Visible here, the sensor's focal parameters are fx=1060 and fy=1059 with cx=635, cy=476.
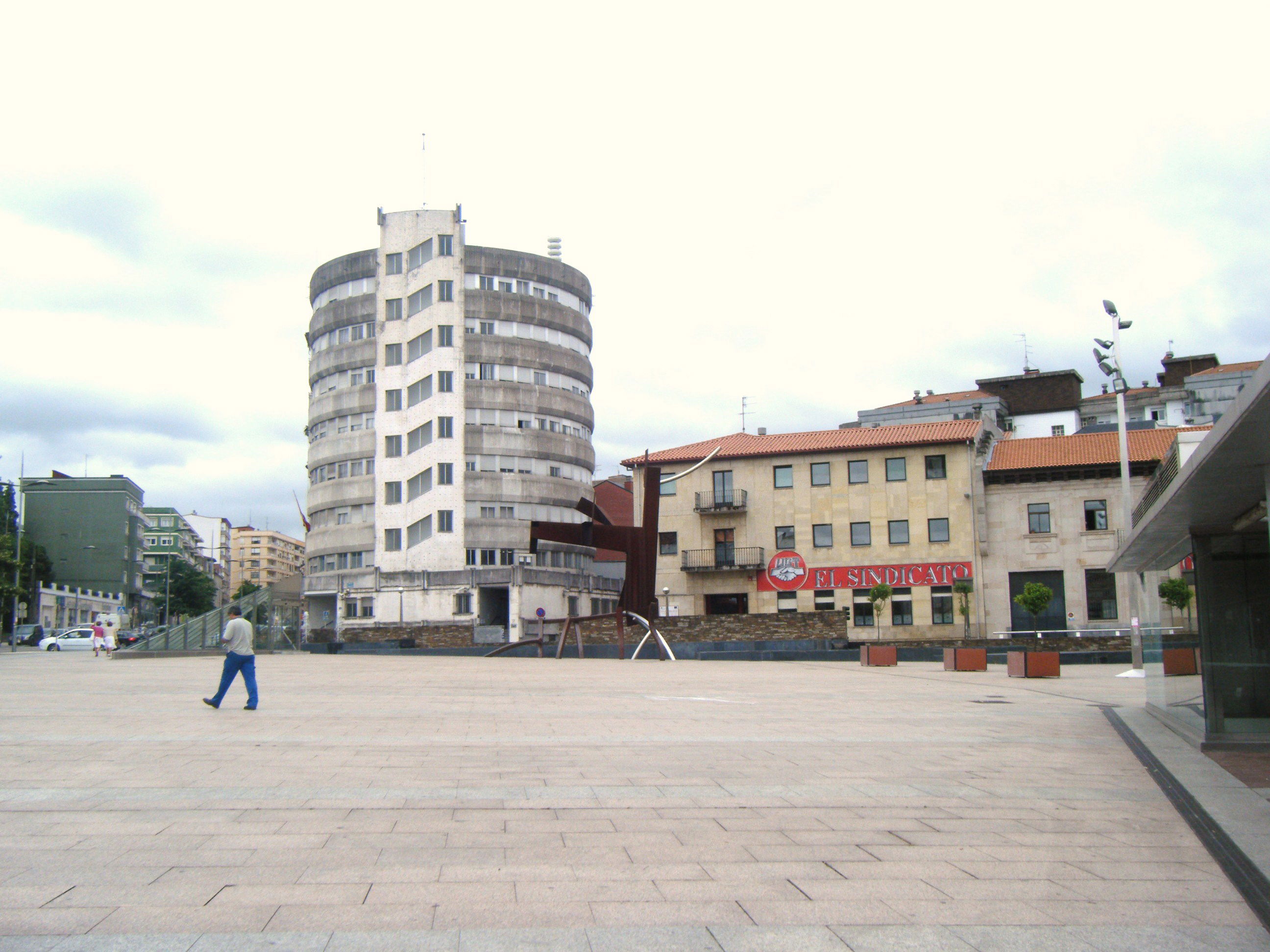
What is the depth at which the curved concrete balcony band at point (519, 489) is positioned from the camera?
211 ft

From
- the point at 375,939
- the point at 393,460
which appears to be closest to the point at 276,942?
the point at 375,939

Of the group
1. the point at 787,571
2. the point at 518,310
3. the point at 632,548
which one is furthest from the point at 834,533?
the point at 518,310

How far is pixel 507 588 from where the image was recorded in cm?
6162

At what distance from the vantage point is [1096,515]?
5281cm

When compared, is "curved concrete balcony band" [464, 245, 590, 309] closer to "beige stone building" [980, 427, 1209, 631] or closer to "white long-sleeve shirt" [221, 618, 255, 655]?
"beige stone building" [980, 427, 1209, 631]

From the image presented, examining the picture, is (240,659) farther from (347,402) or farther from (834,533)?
(347,402)

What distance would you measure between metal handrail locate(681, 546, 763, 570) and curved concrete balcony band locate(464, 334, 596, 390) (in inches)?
624

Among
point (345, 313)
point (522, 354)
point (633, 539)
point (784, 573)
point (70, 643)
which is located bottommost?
point (70, 643)

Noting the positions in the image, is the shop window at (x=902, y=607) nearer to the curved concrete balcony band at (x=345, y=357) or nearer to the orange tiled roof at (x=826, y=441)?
the orange tiled roof at (x=826, y=441)

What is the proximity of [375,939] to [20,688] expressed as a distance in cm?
2001

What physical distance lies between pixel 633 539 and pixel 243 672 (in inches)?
959

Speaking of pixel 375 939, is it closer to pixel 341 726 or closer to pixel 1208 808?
pixel 1208 808

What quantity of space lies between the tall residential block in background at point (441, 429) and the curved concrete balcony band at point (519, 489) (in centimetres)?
9

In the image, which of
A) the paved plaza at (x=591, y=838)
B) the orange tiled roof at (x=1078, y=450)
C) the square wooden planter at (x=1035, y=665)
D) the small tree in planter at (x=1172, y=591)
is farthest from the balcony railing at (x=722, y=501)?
the paved plaza at (x=591, y=838)
